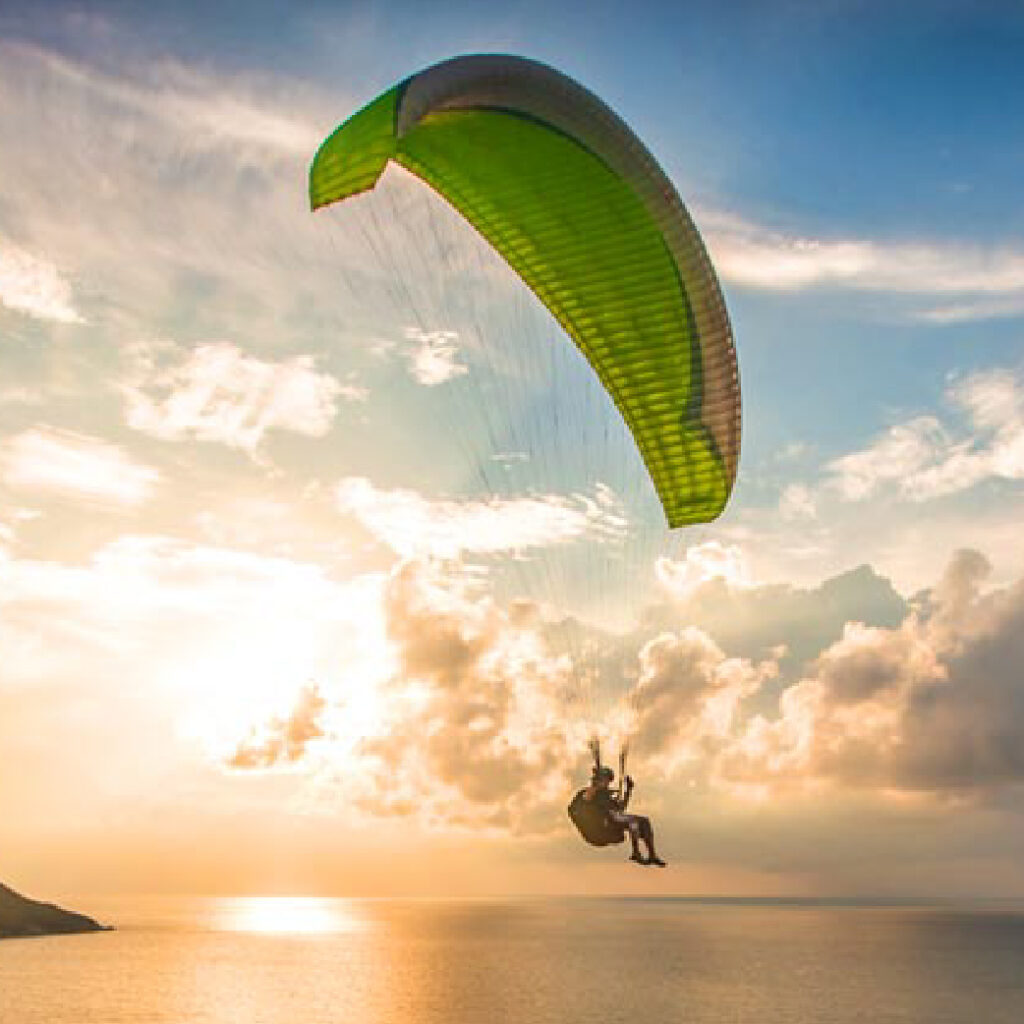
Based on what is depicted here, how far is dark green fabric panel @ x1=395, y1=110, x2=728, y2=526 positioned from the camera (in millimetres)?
16109

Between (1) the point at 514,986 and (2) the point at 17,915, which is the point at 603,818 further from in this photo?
(2) the point at 17,915

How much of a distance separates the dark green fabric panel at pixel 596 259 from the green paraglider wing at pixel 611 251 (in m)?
0.02

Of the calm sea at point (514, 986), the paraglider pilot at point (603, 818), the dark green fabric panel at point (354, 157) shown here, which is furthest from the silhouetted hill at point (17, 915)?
the dark green fabric panel at point (354, 157)

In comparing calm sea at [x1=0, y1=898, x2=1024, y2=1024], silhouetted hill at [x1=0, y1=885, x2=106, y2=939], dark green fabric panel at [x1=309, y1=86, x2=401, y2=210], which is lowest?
calm sea at [x1=0, y1=898, x2=1024, y2=1024]

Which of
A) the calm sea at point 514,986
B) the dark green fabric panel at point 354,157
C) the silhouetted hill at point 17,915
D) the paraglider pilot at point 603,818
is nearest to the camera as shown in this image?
the dark green fabric panel at point 354,157

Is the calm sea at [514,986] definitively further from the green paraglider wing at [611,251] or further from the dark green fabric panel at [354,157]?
the dark green fabric panel at [354,157]

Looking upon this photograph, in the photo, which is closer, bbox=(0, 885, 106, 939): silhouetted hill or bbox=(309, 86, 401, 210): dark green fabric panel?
bbox=(309, 86, 401, 210): dark green fabric panel

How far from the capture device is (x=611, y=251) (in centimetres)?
1633

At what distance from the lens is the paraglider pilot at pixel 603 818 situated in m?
15.0

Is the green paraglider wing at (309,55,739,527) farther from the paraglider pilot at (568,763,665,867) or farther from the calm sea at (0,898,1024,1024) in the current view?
the calm sea at (0,898,1024,1024)

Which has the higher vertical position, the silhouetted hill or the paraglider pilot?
the silhouetted hill

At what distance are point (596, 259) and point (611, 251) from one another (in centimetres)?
24

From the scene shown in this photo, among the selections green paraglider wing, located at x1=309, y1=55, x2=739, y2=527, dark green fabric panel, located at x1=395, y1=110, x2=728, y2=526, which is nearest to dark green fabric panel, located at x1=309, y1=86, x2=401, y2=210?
green paraglider wing, located at x1=309, y1=55, x2=739, y2=527

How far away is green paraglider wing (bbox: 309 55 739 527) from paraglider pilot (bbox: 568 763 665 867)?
12.7 ft
